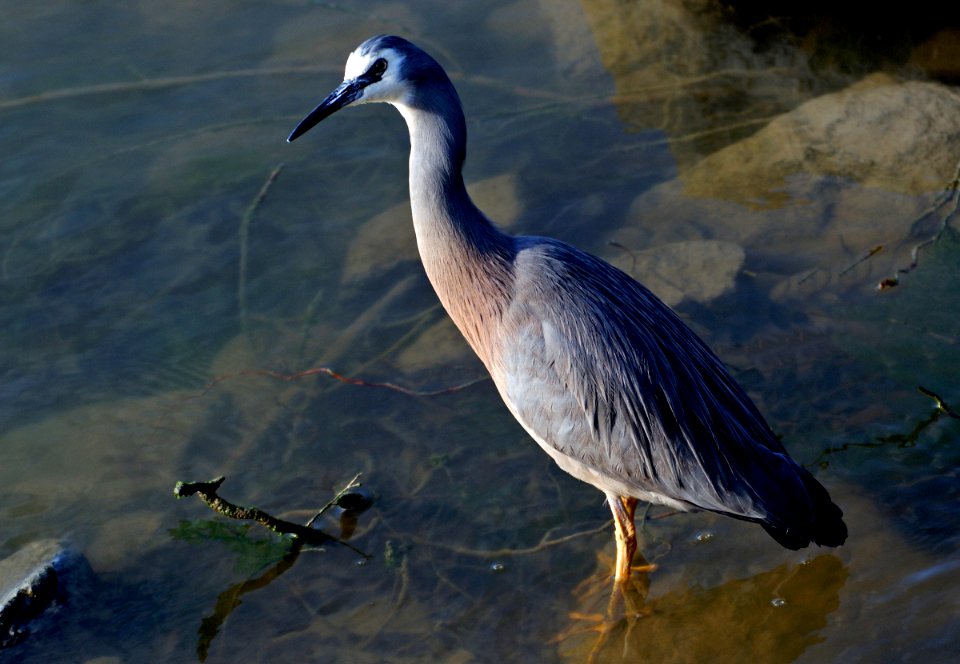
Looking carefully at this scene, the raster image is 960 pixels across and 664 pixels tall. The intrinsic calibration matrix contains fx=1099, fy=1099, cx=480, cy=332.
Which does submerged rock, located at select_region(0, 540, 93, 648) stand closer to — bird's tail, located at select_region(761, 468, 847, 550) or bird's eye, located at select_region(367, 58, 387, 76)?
bird's eye, located at select_region(367, 58, 387, 76)

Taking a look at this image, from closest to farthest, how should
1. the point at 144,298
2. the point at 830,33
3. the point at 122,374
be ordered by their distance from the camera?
the point at 122,374, the point at 144,298, the point at 830,33

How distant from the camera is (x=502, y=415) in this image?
5652mm

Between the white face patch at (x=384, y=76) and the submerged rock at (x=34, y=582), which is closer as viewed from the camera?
the white face patch at (x=384, y=76)

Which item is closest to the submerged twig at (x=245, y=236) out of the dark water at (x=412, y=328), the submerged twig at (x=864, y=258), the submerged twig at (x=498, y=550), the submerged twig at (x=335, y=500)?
the dark water at (x=412, y=328)

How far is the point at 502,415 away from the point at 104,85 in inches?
168

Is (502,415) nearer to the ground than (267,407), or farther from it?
nearer to the ground

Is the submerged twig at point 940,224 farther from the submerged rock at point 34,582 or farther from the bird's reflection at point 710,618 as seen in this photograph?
the submerged rock at point 34,582

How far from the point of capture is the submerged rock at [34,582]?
4.55 meters

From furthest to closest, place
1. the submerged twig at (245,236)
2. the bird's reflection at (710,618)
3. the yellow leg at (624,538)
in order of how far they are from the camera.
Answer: the submerged twig at (245,236) → the yellow leg at (624,538) → the bird's reflection at (710,618)

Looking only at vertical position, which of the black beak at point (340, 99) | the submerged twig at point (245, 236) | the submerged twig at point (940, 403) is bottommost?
the submerged twig at point (940, 403)

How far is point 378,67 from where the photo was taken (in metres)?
4.46

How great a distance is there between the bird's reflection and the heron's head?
227 cm

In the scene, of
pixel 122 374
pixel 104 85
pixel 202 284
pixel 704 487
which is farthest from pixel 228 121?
pixel 704 487

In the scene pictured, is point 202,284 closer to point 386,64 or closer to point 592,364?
point 386,64
